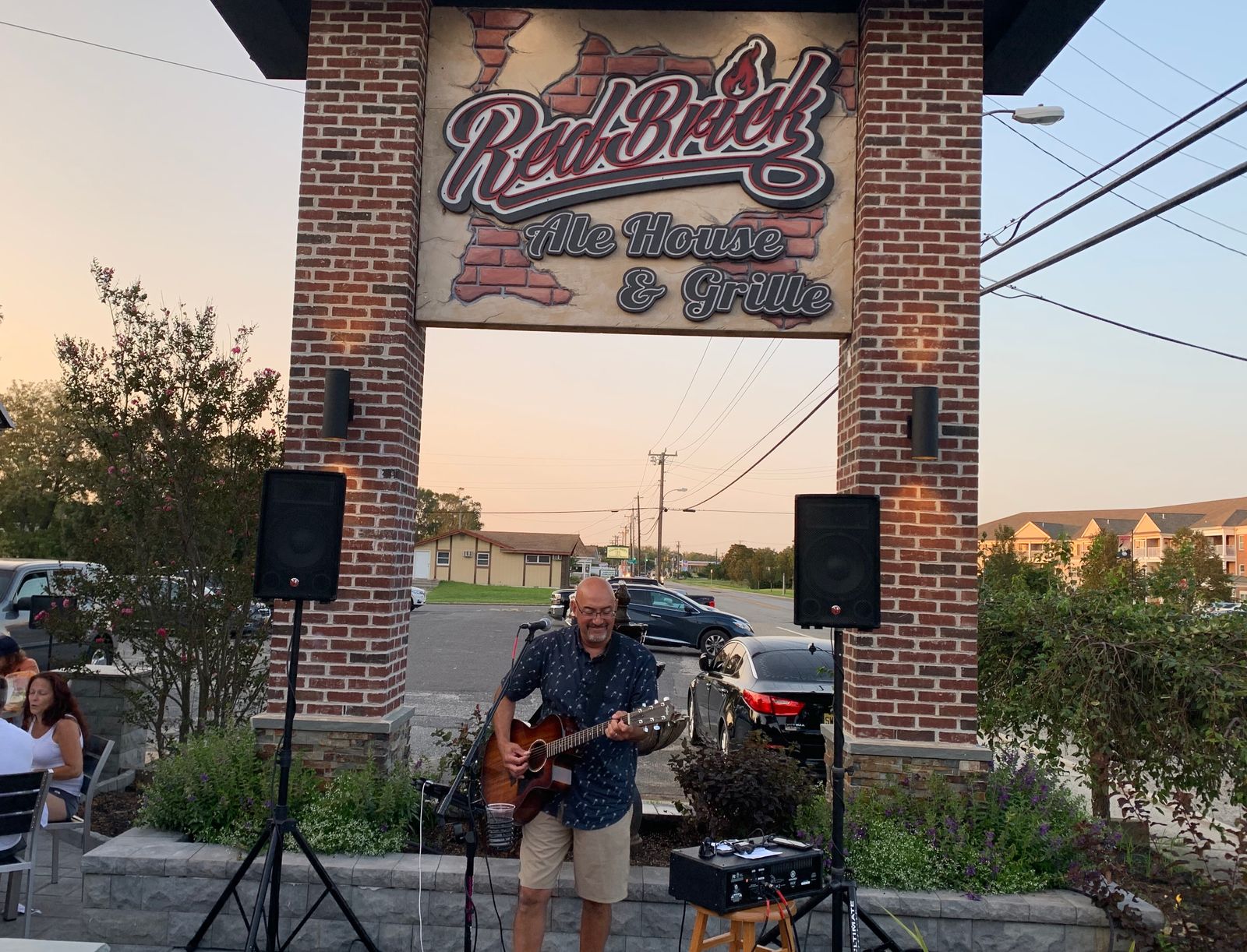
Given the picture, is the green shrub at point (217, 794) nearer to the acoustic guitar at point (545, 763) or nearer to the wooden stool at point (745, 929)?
the acoustic guitar at point (545, 763)

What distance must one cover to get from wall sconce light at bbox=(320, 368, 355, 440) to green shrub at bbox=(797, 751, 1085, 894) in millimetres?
3456

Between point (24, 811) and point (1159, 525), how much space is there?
350 feet

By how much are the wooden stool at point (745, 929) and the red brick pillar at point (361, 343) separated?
235cm

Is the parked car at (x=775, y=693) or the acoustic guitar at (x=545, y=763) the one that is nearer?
Result: the acoustic guitar at (x=545, y=763)

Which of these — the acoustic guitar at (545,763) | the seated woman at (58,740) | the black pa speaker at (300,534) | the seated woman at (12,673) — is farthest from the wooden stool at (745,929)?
the seated woman at (12,673)

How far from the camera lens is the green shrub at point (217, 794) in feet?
16.7

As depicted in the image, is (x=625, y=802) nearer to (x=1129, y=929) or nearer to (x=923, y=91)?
(x=1129, y=929)

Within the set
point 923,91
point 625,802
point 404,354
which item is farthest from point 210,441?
point 923,91

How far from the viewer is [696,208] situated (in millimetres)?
6047

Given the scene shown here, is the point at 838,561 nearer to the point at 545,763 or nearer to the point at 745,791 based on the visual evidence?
the point at 745,791

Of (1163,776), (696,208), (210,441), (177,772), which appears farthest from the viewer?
(210,441)

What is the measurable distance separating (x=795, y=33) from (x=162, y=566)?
5981 millimetres

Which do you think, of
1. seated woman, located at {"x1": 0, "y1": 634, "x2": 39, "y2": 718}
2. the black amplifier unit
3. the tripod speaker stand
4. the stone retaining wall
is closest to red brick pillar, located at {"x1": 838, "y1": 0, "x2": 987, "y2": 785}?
the stone retaining wall

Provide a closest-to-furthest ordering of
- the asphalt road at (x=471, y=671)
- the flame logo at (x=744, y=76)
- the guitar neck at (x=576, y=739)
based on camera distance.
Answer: the guitar neck at (x=576, y=739)
the flame logo at (x=744, y=76)
the asphalt road at (x=471, y=671)
